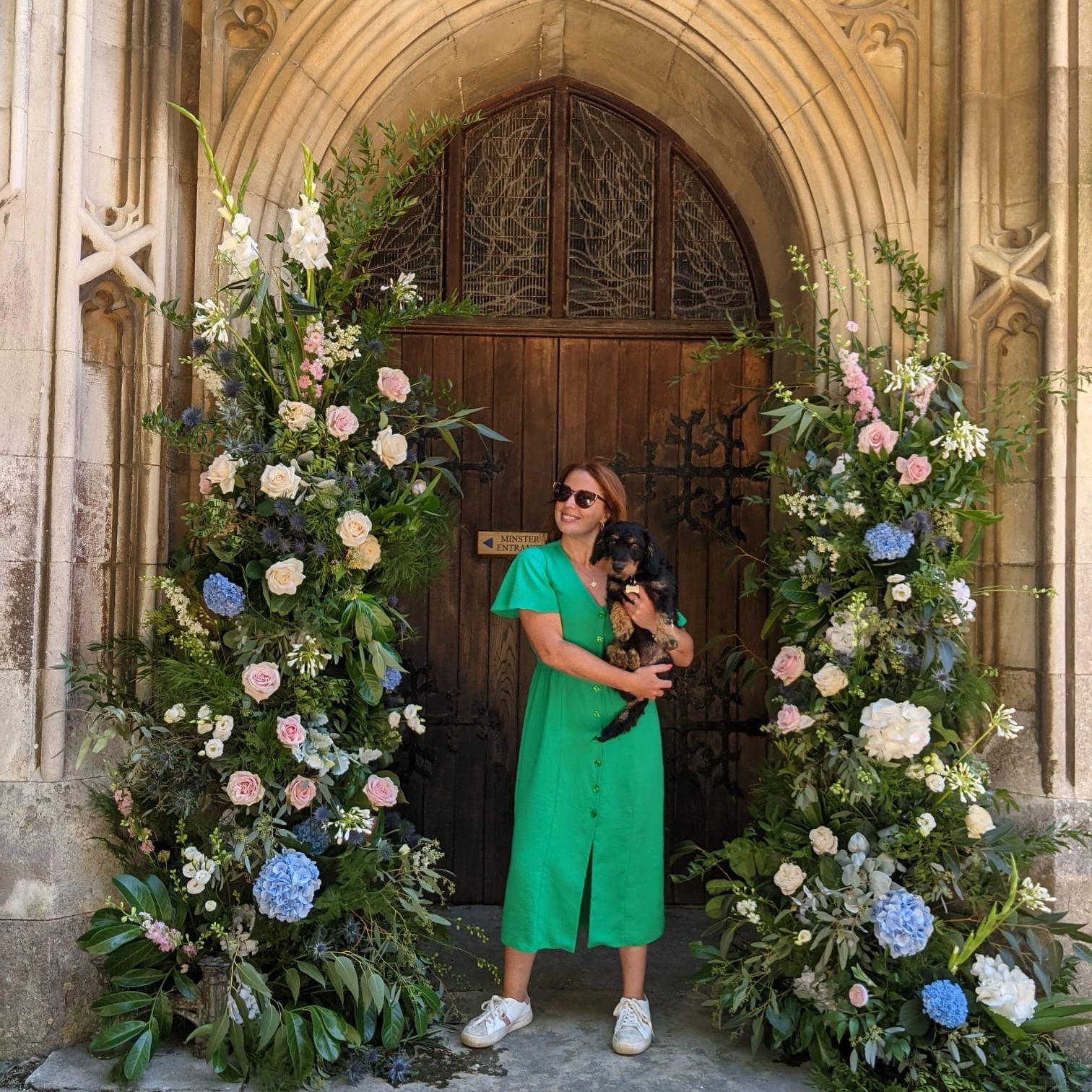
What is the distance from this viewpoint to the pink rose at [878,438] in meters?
2.94

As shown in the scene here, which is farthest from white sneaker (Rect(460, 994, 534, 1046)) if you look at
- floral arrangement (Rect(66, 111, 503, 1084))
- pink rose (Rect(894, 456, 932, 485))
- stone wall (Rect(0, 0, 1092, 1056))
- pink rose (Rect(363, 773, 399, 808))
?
pink rose (Rect(894, 456, 932, 485))

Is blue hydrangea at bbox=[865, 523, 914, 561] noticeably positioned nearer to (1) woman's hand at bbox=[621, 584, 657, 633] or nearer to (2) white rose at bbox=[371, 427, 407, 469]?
(1) woman's hand at bbox=[621, 584, 657, 633]

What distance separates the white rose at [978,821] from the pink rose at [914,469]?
846 mm

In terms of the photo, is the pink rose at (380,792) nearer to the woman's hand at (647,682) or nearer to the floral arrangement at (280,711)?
the floral arrangement at (280,711)

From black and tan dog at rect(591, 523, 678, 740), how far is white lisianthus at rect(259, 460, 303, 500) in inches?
32.4

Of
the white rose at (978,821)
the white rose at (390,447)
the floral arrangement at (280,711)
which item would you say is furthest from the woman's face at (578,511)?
the white rose at (978,821)

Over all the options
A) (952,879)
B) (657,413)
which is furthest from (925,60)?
(952,879)

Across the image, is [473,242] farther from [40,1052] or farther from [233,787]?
[40,1052]

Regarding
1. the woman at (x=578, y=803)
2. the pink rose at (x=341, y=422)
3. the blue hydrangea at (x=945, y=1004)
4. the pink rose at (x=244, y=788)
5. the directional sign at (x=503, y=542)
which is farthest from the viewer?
the directional sign at (x=503, y=542)

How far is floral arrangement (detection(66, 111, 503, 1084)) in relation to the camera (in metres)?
2.83

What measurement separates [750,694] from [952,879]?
1.22 meters

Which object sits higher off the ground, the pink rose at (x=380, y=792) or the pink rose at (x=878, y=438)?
the pink rose at (x=878, y=438)

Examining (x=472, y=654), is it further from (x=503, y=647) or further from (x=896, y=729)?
(x=896, y=729)

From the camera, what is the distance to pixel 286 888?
272cm
